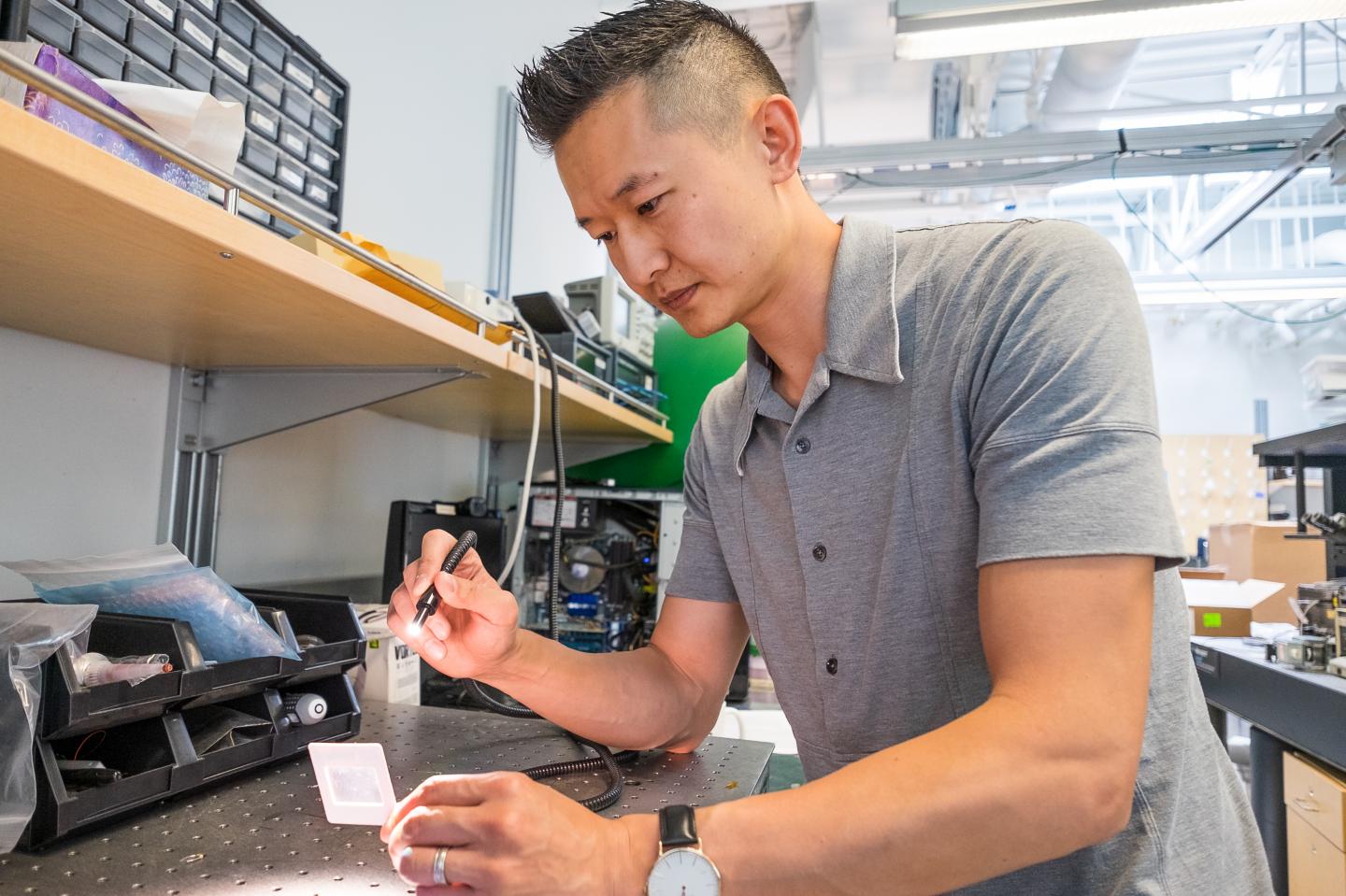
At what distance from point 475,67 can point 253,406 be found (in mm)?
1541

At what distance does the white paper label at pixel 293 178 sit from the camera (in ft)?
3.87

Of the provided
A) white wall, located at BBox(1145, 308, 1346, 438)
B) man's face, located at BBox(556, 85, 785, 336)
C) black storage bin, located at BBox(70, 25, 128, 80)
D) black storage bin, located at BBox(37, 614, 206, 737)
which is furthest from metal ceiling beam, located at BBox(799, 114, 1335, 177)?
white wall, located at BBox(1145, 308, 1346, 438)

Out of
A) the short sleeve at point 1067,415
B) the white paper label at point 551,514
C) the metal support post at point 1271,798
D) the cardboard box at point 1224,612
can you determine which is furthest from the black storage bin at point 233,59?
the cardboard box at point 1224,612

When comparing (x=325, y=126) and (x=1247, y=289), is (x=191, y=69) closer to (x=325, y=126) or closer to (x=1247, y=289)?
(x=325, y=126)

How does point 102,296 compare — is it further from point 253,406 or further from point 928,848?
point 928,848

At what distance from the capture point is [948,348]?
2.60ft

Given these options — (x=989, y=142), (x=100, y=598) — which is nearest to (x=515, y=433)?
(x=100, y=598)

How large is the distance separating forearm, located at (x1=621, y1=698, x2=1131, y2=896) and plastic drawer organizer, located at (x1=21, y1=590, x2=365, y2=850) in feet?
1.39

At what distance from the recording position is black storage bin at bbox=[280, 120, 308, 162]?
3.87 feet

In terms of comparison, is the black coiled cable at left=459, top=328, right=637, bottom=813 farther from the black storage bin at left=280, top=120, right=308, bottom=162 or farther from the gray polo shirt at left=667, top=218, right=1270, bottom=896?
the black storage bin at left=280, top=120, right=308, bottom=162

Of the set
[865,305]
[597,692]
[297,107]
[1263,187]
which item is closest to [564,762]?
[597,692]

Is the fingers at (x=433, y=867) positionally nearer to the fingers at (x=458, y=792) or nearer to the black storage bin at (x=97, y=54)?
the fingers at (x=458, y=792)

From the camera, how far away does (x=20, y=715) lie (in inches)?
23.7

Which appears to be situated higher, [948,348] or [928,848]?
[948,348]
